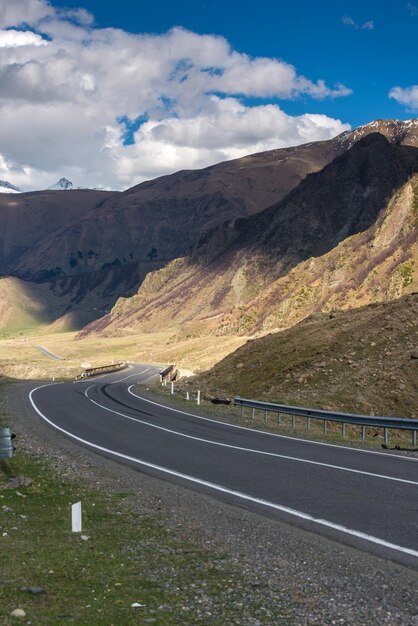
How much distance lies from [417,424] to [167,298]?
147m

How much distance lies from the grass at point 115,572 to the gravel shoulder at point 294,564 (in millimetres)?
191

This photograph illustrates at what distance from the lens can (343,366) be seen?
33531mm

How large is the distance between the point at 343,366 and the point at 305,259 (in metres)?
99.5

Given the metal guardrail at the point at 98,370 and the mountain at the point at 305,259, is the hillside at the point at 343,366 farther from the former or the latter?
the mountain at the point at 305,259

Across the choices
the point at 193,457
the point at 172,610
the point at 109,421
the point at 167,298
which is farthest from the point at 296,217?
the point at 172,610

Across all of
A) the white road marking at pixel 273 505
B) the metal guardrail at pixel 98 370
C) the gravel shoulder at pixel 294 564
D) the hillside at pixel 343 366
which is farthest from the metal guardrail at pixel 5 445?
the metal guardrail at pixel 98 370

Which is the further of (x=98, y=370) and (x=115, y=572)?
(x=98, y=370)

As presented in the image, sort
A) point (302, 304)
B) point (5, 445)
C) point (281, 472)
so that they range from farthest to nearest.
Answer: point (302, 304)
point (281, 472)
point (5, 445)

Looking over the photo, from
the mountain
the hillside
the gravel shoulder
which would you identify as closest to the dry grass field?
the mountain

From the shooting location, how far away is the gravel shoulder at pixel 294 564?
6.21 metres

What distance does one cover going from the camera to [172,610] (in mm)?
6141

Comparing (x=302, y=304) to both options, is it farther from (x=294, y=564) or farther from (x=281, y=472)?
(x=294, y=564)

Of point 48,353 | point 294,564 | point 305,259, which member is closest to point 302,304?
point 305,259

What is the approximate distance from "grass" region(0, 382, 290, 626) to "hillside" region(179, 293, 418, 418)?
20.9m
